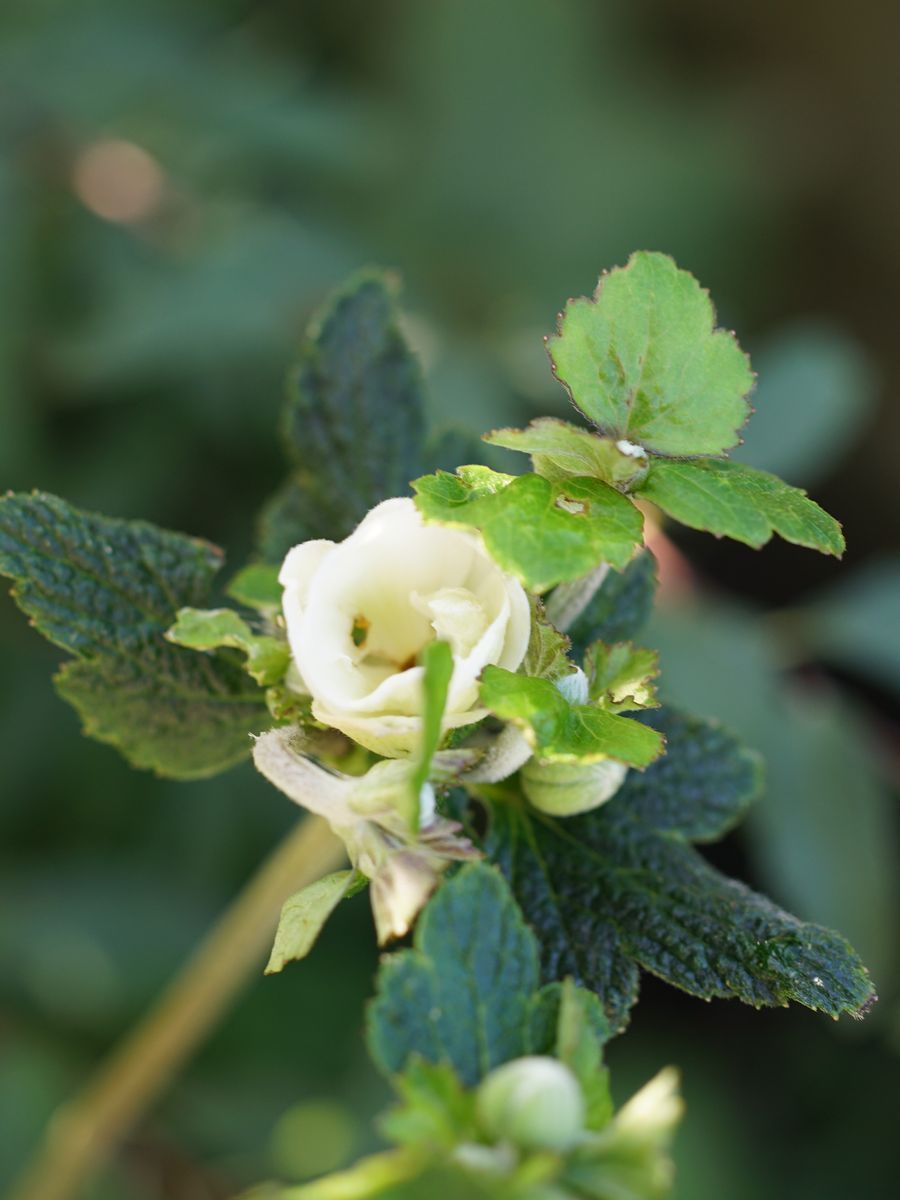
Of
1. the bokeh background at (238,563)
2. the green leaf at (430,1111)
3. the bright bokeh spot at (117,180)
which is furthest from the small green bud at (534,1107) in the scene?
the bright bokeh spot at (117,180)

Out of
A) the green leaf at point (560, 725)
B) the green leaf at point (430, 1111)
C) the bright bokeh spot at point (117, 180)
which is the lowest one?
the bright bokeh spot at point (117, 180)

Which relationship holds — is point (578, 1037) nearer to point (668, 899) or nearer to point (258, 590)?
point (668, 899)

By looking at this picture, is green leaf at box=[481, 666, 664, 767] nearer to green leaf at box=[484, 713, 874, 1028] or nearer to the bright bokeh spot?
green leaf at box=[484, 713, 874, 1028]

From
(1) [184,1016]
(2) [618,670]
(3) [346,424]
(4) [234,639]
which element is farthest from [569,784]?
(1) [184,1016]

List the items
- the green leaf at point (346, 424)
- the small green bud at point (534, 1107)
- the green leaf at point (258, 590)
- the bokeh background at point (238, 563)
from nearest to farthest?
the small green bud at point (534, 1107) < the green leaf at point (258, 590) < the green leaf at point (346, 424) < the bokeh background at point (238, 563)

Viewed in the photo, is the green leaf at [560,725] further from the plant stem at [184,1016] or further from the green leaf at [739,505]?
the plant stem at [184,1016]

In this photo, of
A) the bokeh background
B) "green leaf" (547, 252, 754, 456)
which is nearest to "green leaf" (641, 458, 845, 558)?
"green leaf" (547, 252, 754, 456)

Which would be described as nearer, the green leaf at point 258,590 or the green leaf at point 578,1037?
the green leaf at point 578,1037
